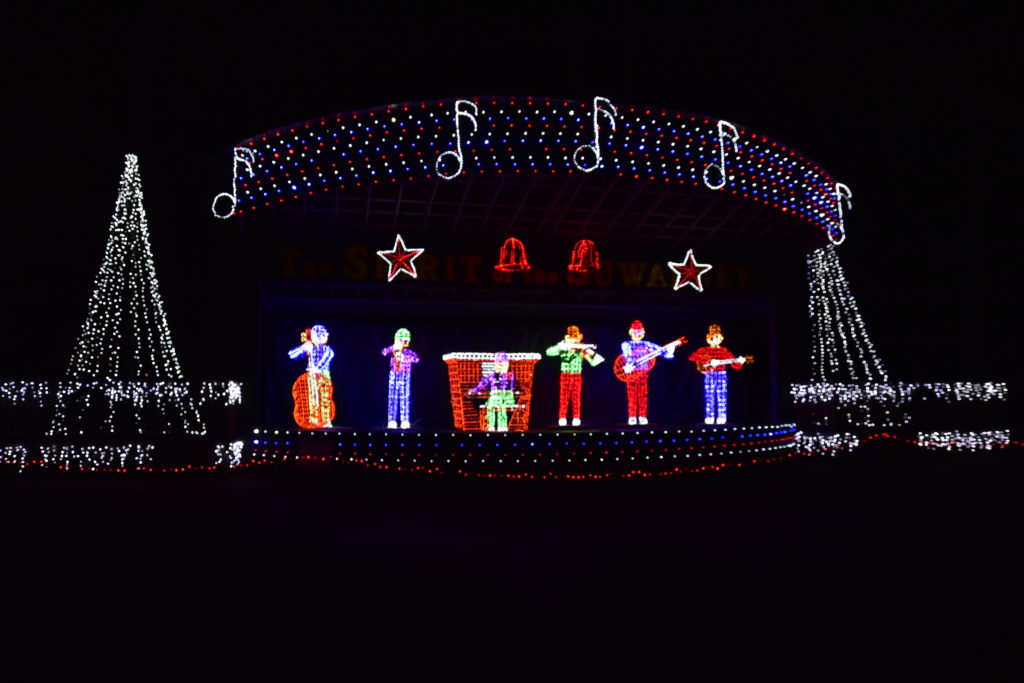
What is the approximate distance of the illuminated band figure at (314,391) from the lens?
919cm

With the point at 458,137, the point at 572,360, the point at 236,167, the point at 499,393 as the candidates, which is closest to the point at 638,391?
the point at 572,360

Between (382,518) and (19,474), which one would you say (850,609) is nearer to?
(382,518)

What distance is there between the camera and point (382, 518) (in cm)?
578

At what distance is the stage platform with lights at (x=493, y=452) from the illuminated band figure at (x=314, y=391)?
1545 mm

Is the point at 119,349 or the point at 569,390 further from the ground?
the point at 119,349

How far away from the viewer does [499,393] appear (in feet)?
29.6

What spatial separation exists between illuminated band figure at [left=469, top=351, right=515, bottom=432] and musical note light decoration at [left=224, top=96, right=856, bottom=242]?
271cm

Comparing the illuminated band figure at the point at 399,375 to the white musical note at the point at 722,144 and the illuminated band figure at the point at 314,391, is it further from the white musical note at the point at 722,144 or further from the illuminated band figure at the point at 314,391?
the white musical note at the point at 722,144

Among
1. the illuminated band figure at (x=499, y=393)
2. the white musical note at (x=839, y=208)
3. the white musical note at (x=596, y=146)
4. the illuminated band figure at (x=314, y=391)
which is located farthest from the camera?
the white musical note at (x=839, y=208)

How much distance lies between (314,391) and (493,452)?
3359 millimetres

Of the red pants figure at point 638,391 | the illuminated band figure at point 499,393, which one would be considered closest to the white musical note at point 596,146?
the illuminated band figure at point 499,393

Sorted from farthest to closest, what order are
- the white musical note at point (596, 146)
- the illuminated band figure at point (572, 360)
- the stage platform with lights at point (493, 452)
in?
the illuminated band figure at point (572, 360), the white musical note at point (596, 146), the stage platform with lights at point (493, 452)

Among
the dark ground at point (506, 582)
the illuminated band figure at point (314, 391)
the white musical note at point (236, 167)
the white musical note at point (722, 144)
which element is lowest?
the dark ground at point (506, 582)

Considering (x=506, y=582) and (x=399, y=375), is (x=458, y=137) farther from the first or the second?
(x=506, y=582)
